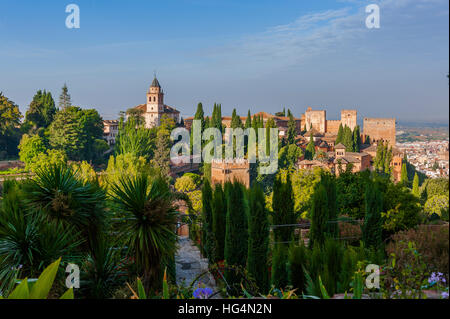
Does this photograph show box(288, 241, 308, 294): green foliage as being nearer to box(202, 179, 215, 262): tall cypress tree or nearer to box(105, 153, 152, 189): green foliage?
box(202, 179, 215, 262): tall cypress tree

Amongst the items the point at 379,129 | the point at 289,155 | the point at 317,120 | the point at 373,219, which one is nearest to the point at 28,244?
the point at 373,219

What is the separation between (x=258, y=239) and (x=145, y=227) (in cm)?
223

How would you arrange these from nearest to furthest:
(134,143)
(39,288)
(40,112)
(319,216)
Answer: (39,288), (319,216), (134,143), (40,112)

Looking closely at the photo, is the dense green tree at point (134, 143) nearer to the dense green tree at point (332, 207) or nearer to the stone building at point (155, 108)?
the stone building at point (155, 108)

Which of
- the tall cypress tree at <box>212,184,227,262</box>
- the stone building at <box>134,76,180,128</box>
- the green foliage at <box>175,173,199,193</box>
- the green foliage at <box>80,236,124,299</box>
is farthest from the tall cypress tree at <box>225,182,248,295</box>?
the stone building at <box>134,76,180,128</box>

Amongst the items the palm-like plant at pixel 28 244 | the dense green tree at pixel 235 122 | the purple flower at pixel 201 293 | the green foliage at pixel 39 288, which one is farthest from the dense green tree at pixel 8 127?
the green foliage at pixel 39 288

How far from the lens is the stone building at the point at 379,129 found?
49.8 m

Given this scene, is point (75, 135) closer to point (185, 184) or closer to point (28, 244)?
point (185, 184)

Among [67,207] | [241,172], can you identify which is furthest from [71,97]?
[67,207]

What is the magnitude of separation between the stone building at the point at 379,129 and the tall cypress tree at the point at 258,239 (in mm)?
47948

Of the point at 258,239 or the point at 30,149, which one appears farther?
the point at 30,149

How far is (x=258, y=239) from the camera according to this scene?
548 centimetres

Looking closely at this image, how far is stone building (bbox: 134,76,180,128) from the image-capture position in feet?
160

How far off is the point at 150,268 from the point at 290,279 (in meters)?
1.63
